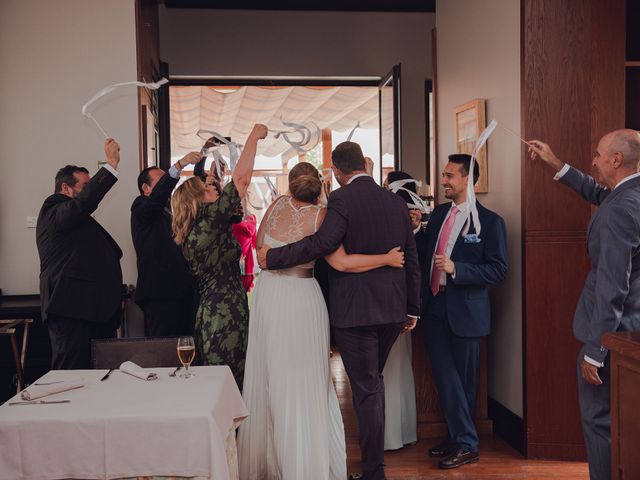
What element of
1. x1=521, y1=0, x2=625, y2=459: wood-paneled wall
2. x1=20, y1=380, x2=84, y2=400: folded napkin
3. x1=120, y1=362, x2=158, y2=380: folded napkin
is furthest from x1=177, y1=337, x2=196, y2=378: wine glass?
x1=521, y1=0, x2=625, y2=459: wood-paneled wall

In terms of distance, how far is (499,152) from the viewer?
4430 millimetres

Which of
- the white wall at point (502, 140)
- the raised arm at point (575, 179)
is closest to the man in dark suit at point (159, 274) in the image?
the white wall at point (502, 140)

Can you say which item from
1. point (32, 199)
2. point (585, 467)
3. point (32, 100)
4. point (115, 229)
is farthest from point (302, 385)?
point (32, 100)

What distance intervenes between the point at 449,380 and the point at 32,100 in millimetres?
3319

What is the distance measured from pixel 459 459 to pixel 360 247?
4.73 feet

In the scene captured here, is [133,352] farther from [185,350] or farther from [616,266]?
[616,266]

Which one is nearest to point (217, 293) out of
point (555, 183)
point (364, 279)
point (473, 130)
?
point (364, 279)

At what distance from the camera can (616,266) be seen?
101 inches

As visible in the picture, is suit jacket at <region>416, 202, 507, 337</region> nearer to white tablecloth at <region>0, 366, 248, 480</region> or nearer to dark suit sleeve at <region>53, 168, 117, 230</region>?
dark suit sleeve at <region>53, 168, 117, 230</region>

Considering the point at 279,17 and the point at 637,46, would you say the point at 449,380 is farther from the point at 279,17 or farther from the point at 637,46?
the point at 279,17

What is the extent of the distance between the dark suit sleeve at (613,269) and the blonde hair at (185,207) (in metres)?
1.82

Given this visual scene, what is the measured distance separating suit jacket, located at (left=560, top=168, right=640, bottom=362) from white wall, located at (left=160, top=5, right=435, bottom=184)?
5218 mm

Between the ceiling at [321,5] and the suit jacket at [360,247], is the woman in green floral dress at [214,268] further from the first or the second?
the ceiling at [321,5]

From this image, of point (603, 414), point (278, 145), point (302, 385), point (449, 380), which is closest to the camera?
point (603, 414)
